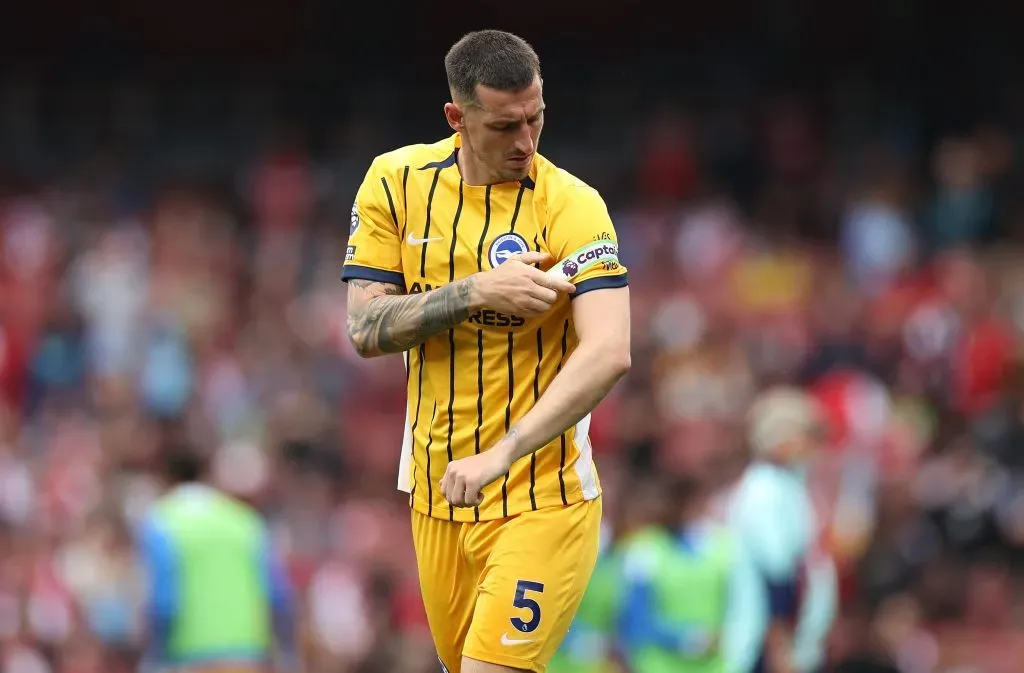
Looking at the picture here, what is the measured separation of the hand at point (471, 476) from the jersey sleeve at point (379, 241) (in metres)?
0.74

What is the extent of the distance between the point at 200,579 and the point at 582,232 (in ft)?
13.5

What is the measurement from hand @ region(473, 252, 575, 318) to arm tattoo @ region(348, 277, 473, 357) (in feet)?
0.20

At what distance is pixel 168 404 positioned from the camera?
1392cm

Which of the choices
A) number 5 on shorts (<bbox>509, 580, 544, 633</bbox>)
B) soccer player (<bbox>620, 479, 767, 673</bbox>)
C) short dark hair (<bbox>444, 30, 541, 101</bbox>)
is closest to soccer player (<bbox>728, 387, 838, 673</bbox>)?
soccer player (<bbox>620, 479, 767, 673</bbox>)

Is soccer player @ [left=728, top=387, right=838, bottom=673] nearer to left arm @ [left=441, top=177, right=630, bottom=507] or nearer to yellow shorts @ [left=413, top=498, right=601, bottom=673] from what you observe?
yellow shorts @ [left=413, top=498, right=601, bottom=673]

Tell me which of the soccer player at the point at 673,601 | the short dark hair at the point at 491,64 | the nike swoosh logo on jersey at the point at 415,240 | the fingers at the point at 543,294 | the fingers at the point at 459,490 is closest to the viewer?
the fingers at the point at 459,490

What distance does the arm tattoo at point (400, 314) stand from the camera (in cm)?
474

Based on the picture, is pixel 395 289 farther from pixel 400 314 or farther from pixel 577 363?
pixel 577 363

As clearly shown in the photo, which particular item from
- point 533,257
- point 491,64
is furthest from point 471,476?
point 491,64

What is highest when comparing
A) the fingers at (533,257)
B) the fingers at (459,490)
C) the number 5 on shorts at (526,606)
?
the fingers at (533,257)

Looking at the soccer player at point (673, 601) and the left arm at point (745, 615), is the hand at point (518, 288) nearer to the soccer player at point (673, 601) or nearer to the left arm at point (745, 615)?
the left arm at point (745, 615)

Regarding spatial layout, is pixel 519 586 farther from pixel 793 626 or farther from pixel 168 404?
pixel 168 404

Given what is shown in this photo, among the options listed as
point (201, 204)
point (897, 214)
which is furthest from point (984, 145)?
point (201, 204)

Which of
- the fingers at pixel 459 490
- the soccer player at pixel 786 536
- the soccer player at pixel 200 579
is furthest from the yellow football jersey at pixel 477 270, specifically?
the soccer player at pixel 200 579
